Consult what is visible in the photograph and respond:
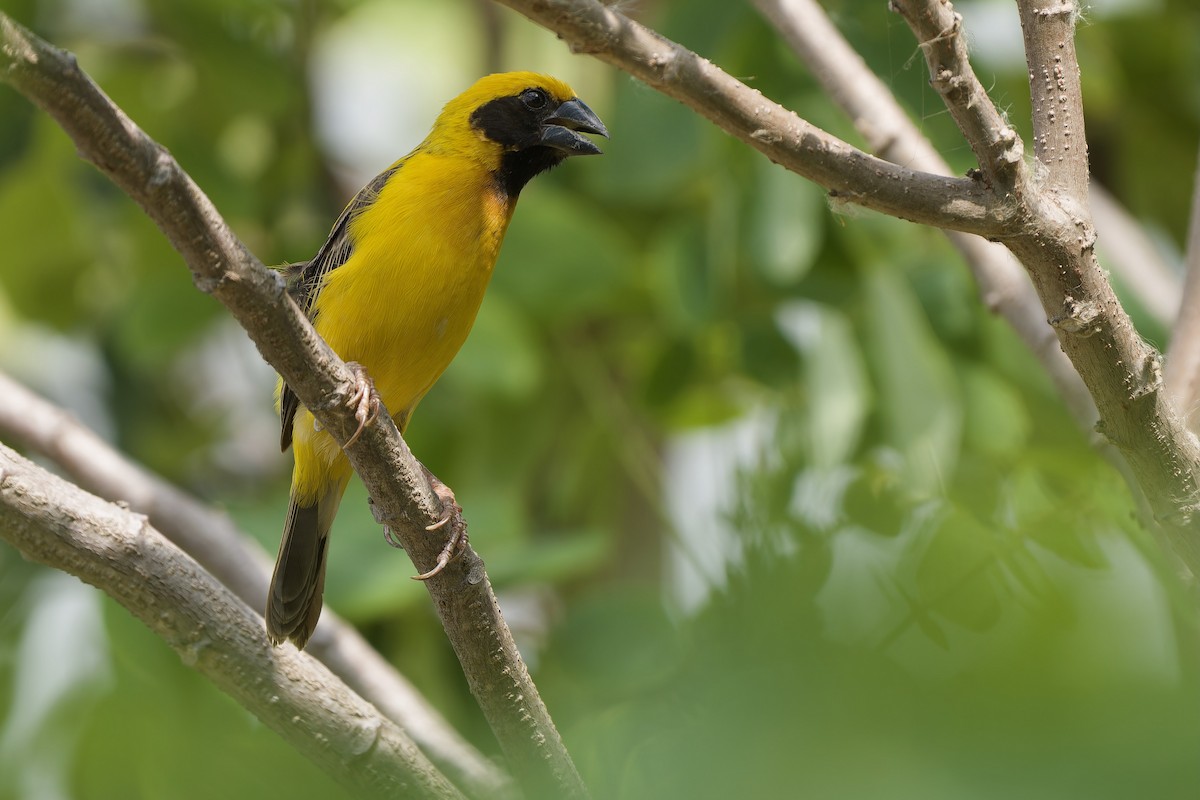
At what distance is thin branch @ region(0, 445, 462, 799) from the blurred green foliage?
0.13 metres

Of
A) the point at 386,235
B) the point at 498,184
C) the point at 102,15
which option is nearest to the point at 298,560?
the point at 386,235

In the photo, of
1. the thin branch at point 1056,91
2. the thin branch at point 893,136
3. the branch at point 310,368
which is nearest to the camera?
the branch at point 310,368

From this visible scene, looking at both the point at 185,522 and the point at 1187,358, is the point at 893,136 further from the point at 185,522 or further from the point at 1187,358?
the point at 185,522

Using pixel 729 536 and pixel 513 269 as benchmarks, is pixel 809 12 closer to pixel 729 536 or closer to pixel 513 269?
pixel 513 269

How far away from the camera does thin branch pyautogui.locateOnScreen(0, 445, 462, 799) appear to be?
2.14m

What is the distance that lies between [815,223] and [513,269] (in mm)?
1016

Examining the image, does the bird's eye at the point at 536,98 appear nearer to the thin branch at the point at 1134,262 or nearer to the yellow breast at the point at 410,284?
the yellow breast at the point at 410,284

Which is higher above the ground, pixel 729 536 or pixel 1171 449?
pixel 1171 449

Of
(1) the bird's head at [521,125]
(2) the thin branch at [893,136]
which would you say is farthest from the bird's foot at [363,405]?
(1) the bird's head at [521,125]

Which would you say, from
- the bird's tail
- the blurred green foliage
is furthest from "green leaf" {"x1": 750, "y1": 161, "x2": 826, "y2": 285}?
the bird's tail

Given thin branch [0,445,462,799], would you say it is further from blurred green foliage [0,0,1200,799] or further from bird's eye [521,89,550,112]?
bird's eye [521,89,550,112]

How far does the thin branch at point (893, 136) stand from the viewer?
3.05m

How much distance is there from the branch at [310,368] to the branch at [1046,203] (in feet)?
1.88

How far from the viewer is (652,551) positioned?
18.1ft
